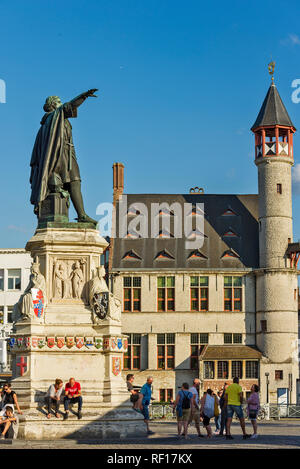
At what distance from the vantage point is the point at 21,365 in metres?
20.3

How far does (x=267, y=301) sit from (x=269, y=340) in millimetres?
2488

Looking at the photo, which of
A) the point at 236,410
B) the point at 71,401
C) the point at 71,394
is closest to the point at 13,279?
the point at 236,410

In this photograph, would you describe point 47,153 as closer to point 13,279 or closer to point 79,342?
point 79,342

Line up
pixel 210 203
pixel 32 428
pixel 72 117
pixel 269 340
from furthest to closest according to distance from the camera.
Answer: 1. pixel 210 203
2. pixel 269 340
3. pixel 72 117
4. pixel 32 428

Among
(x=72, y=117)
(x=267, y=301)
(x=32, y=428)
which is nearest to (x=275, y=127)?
(x=267, y=301)

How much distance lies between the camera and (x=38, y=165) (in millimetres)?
22438

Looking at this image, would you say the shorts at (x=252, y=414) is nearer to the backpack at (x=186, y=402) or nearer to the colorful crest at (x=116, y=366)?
the backpack at (x=186, y=402)

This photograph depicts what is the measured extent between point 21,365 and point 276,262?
134ft

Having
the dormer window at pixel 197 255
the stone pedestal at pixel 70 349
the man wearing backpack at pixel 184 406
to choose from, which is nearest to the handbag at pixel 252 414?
the man wearing backpack at pixel 184 406

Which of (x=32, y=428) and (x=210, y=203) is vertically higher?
(x=210, y=203)

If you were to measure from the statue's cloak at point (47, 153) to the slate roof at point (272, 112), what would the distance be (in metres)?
39.8

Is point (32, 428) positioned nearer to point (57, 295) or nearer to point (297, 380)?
point (57, 295)

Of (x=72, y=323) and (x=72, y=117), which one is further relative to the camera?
(x=72, y=117)

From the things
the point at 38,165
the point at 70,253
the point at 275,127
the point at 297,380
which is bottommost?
the point at 297,380
